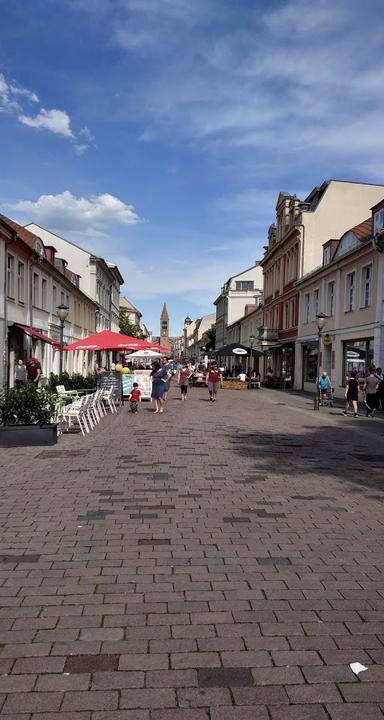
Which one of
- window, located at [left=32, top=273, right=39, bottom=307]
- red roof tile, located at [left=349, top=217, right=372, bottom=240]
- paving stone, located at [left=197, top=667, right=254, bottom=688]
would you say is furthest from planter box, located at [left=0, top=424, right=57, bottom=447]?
red roof tile, located at [left=349, top=217, right=372, bottom=240]

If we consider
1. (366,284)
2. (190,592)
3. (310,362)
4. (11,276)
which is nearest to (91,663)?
(190,592)

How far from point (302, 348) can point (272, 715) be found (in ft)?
111

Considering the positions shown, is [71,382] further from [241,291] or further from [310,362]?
[241,291]

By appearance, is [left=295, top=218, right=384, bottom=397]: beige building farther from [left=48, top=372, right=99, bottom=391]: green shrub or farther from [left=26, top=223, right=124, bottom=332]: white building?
[left=26, top=223, right=124, bottom=332]: white building

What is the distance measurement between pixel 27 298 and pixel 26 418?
14.6 meters

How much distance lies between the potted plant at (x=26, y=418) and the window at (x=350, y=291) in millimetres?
18551

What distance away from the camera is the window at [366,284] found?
23761mm

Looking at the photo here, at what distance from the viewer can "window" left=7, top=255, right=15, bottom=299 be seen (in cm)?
2148

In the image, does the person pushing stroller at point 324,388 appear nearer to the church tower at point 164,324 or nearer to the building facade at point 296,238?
the building facade at point 296,238

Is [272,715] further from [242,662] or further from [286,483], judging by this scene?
[286,483]

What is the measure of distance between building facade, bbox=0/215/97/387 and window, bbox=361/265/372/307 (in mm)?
13812

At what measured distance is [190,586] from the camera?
407 centimetres

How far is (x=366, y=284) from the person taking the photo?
24.3 m

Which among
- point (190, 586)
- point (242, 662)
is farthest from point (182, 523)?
point (242, 662)
